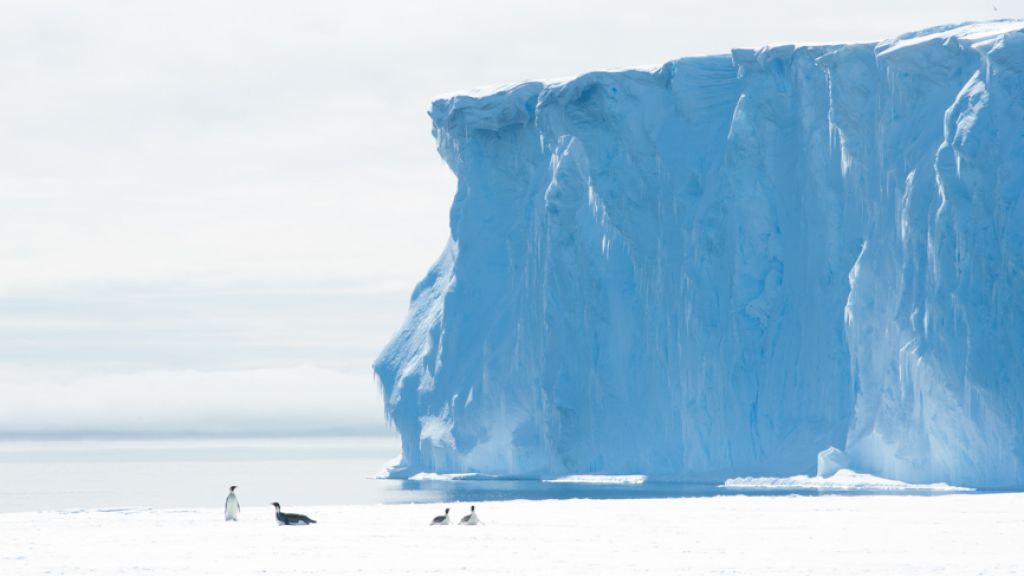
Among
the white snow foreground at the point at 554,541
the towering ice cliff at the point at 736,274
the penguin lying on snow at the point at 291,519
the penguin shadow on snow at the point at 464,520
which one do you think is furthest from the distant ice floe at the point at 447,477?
the penguin lying on snow at the point at 291,519

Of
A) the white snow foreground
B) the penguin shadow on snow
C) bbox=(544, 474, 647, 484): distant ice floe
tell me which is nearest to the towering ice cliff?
bbox=(544, 474, 647, 484): distant ice floe

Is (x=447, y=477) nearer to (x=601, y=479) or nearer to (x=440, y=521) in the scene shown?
(x=601, y=479)

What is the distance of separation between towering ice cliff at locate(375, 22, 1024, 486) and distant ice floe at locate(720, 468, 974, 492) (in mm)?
467

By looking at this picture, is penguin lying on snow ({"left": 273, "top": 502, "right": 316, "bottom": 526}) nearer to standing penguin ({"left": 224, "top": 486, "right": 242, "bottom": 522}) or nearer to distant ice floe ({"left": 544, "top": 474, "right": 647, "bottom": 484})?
standing penguin ({"left": 224, "top": 486, "right": 242, "bottom": 522})

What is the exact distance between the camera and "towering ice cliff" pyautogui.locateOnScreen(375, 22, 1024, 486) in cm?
3703

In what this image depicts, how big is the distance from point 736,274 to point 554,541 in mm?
25640

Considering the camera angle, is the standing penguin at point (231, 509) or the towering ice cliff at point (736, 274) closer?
the standing penguin at point (231, 509)

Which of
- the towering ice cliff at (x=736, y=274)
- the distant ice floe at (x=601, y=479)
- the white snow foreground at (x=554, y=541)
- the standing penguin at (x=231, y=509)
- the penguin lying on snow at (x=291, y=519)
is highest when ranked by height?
the towering ice cliff at (x=736, y=274)

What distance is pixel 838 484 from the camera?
38344 millimetres

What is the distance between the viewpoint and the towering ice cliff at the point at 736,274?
37031 mm

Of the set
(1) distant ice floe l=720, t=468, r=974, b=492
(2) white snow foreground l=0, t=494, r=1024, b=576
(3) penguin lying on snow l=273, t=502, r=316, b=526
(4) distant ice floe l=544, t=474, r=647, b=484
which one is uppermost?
(4) distant ice floe l=544, t=474, r=647, b=484

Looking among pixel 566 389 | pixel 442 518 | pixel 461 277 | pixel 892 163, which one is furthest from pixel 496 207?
pixel 442 518

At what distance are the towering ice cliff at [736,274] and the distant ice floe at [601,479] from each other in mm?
811

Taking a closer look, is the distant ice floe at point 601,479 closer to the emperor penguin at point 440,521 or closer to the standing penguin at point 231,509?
the standing penguin at point 231,509
